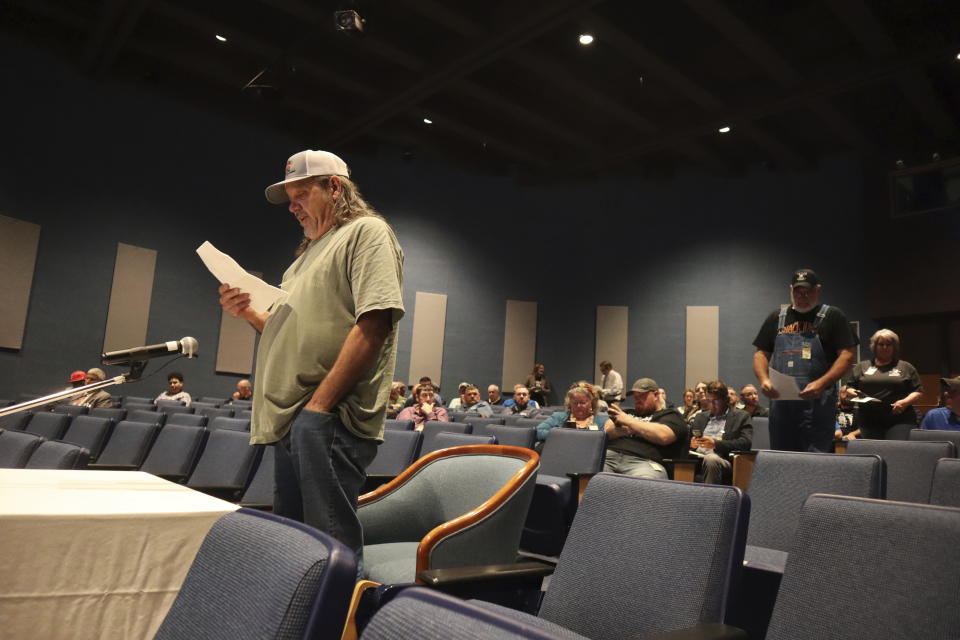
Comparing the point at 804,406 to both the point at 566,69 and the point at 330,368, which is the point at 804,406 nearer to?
the point at 330,368

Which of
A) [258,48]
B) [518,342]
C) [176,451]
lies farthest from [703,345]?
[176,451]

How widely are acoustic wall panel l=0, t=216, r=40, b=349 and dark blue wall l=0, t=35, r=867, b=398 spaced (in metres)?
0.13

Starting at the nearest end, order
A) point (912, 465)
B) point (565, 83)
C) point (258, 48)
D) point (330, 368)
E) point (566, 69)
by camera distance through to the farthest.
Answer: point (330, 368) → point (912, 465) → point (258, 48) → point (566, 69) → point (565, 83)

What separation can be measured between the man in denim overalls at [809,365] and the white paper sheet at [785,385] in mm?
18

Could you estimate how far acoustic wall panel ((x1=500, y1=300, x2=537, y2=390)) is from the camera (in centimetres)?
1200

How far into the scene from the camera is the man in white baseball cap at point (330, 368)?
5.18ft

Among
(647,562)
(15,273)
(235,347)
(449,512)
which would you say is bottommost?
(449,512)

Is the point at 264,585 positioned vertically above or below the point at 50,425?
above

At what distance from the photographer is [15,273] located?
8.59 meters

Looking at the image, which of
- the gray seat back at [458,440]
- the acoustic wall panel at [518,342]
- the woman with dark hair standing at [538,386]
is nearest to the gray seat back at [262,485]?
the gray seat back at [458,440]

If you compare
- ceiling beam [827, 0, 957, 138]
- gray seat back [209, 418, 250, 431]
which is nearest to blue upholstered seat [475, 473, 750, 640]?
gray seat back [209, 418, 250, 431]

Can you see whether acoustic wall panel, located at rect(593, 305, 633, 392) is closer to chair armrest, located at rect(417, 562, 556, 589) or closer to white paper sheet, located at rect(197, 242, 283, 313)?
chair armrest, located at rect(417, 562, 556, 589)

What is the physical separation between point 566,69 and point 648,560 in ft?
27.4

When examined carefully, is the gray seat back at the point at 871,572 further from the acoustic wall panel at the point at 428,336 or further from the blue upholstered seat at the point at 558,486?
the acoustic wall panel at the point at 428,336
